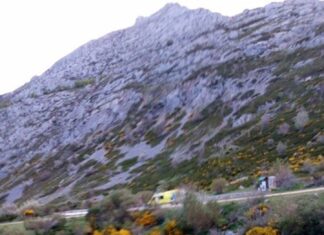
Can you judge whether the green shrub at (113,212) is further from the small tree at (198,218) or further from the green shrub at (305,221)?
the green shrub at (305,221)

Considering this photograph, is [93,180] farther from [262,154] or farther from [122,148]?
[262,154]

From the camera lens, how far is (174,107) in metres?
111

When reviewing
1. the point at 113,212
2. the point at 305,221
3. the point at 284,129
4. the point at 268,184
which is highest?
the point at 113,212

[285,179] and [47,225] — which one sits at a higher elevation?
[47,225]

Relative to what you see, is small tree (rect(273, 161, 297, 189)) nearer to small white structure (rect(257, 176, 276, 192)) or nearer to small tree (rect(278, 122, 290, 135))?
small white structure (rect(257, 176, 276, 192))

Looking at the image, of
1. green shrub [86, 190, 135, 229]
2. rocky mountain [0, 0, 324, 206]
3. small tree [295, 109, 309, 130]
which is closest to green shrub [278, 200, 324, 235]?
green shrub [86, 190, 135, 229]

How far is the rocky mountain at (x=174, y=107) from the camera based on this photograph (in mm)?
71188

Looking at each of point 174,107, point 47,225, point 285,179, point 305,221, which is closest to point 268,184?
point 285,179

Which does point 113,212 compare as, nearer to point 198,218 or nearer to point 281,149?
point 198,218

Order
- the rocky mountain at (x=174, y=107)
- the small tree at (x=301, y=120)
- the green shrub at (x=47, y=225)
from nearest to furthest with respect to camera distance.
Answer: the green shrub at (x=47, y=225), the small tree at (x=301, y=120), the rocky mountain at (x=174, y=107)

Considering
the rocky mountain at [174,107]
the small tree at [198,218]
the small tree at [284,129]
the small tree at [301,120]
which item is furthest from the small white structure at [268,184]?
the small tree at [284,129]

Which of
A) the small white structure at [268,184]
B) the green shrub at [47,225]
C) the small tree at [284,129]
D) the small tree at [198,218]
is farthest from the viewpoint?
the small tree at [284,129]

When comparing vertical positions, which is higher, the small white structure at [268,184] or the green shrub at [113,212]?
the green shrub at [113,212]

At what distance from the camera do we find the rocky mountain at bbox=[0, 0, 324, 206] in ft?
234
